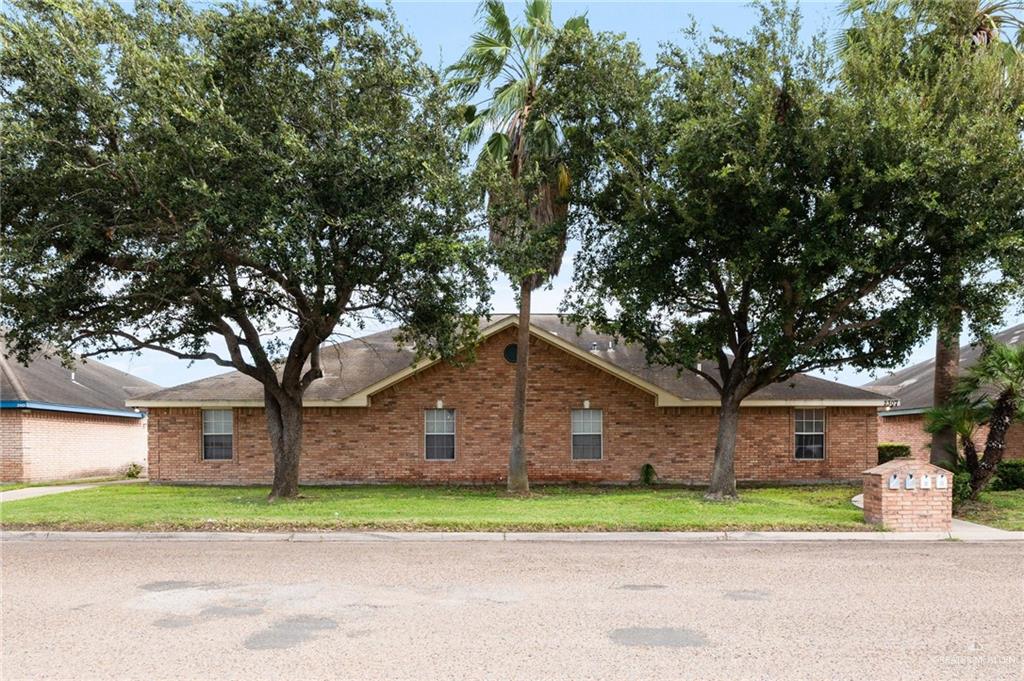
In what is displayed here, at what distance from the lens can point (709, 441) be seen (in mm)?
23078

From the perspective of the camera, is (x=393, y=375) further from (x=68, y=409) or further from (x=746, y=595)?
(x=746, y=595)

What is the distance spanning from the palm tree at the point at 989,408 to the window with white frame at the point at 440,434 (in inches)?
469

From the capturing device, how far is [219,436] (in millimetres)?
23281

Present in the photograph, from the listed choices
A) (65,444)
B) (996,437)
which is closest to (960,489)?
(996,437)

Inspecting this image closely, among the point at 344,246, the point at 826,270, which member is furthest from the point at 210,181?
the point at 826,270

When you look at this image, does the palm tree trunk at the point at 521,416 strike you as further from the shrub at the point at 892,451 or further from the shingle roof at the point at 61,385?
the shrub at the point at 892,451

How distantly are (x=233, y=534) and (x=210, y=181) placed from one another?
6.17 meters

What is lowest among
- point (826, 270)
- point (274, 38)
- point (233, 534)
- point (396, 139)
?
point (233, 534)

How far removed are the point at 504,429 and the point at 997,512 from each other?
11.8 metres

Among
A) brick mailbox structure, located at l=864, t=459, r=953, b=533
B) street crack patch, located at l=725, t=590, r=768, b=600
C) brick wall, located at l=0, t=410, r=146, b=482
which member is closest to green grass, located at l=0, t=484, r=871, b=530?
brick mailbox structure, located at l=864, t=459, r=953, b=533

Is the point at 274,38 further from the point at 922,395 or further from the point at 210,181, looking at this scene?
the point at 922,395

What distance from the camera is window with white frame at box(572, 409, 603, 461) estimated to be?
75.5 ft

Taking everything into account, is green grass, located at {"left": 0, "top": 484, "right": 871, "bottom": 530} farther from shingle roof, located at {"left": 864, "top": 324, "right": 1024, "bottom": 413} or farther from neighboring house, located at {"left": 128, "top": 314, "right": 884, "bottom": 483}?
shingle roof, located at {"left": 864, "top": 324, "right": 1024, "bottom": 413}

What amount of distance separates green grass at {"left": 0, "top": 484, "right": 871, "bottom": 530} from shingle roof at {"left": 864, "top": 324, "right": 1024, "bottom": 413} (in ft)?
39.2
